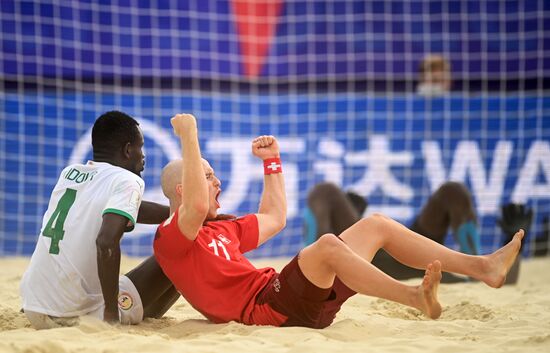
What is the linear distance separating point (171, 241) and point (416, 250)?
1.11 meters

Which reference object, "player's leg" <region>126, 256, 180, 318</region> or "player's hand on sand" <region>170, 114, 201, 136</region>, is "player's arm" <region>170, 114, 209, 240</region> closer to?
"player's hand on sand" <region>170, 114, 201, 136</region>

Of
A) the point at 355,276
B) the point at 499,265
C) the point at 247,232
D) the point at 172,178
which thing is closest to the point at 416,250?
the point at 499,265

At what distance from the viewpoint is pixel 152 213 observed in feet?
15.1

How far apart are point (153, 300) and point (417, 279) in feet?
9.22

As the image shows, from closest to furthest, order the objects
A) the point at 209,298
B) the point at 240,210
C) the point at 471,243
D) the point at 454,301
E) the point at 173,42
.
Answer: the point at 209,298
the point at 454,301
the point at 471,243
the point at 240,210
the point at 173,42

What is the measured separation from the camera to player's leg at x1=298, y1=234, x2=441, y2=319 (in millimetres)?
3607

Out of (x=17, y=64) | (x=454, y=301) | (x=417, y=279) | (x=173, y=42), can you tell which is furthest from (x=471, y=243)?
(x=17, y=64)

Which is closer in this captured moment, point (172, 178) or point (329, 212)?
point (172, 178)

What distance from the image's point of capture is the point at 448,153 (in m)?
8.95


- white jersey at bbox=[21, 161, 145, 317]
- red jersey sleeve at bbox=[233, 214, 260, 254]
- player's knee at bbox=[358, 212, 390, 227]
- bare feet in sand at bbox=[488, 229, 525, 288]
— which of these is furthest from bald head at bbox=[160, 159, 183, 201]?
bare feet in sand at bbox=[488, 229, 525, 288]

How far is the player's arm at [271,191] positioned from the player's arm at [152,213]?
481 mm

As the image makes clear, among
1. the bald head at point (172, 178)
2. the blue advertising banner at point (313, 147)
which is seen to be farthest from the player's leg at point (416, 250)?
the blue advertising banner at point (313, 147)

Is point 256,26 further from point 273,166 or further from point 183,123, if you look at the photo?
point 183,123

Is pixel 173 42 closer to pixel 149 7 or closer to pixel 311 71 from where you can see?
pixel 149 7
